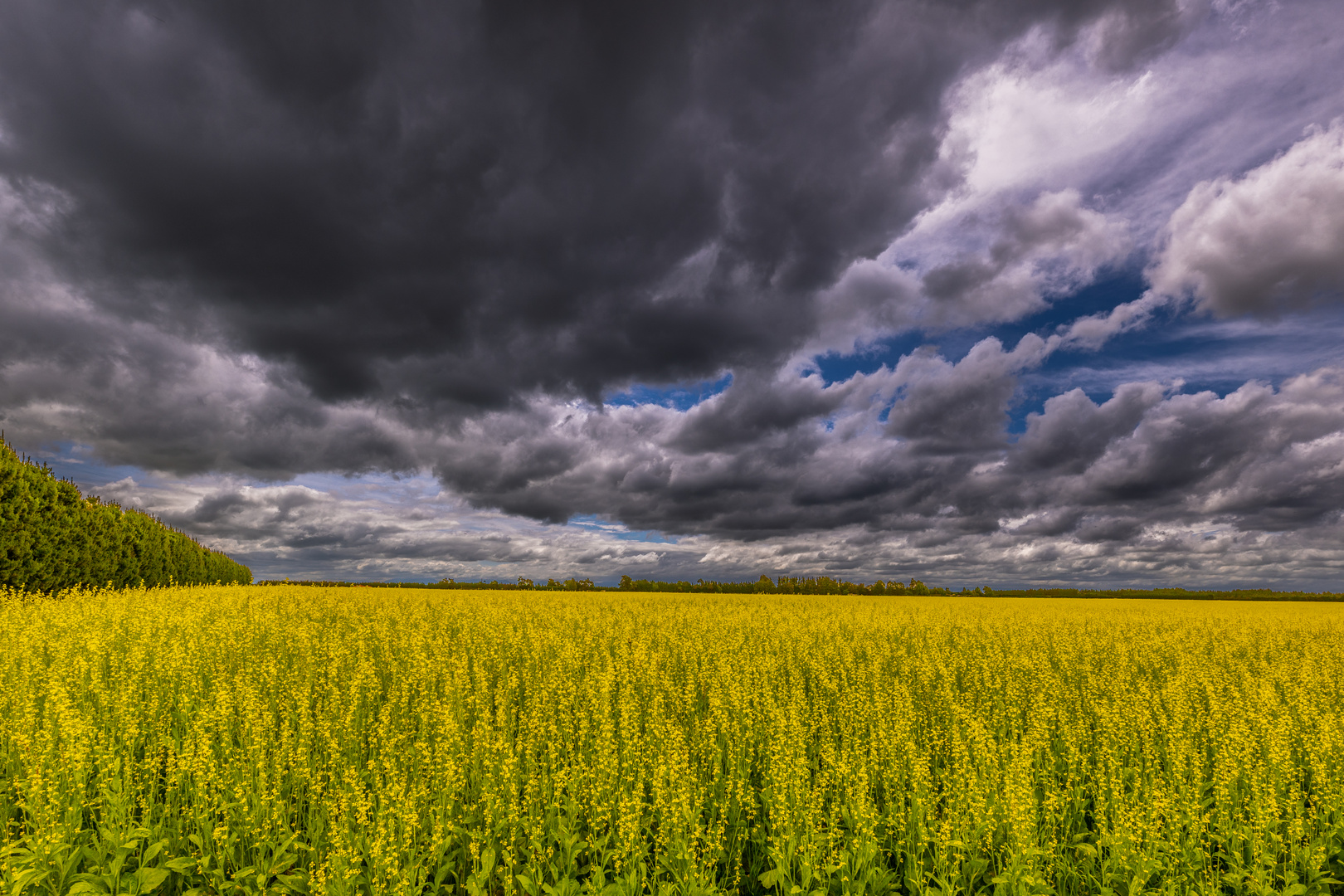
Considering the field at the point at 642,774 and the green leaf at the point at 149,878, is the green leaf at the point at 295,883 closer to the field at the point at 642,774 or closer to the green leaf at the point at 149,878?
the field at the point at 642,774

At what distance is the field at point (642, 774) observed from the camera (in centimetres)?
503

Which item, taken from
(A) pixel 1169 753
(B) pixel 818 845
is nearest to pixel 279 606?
(B) pixel 818 845

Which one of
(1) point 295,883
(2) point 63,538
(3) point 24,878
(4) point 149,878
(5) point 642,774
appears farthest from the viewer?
(2) point 63,538

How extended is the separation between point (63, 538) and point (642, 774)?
29.4 metres

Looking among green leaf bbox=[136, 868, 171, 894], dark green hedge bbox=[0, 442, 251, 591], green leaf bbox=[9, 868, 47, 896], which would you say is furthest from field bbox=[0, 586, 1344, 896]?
dark green hedge bbox=[0, 442, 251, 591]

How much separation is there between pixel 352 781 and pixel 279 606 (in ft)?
61.9

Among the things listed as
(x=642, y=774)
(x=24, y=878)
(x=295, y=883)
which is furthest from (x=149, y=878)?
(x=642, y=774)

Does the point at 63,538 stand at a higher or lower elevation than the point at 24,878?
higher

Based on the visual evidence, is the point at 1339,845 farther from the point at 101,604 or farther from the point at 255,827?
the point at 101,604

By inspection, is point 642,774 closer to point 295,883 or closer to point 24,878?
point 295,883

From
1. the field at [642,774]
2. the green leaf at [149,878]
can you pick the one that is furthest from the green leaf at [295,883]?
the green leaf at [149,878]

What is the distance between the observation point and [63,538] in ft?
78.1

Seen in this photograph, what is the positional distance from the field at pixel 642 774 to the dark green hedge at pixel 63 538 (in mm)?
12638

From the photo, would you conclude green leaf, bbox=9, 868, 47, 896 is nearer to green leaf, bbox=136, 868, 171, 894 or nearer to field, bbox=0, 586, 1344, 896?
field, bbox=0, 586, 1344, 896
